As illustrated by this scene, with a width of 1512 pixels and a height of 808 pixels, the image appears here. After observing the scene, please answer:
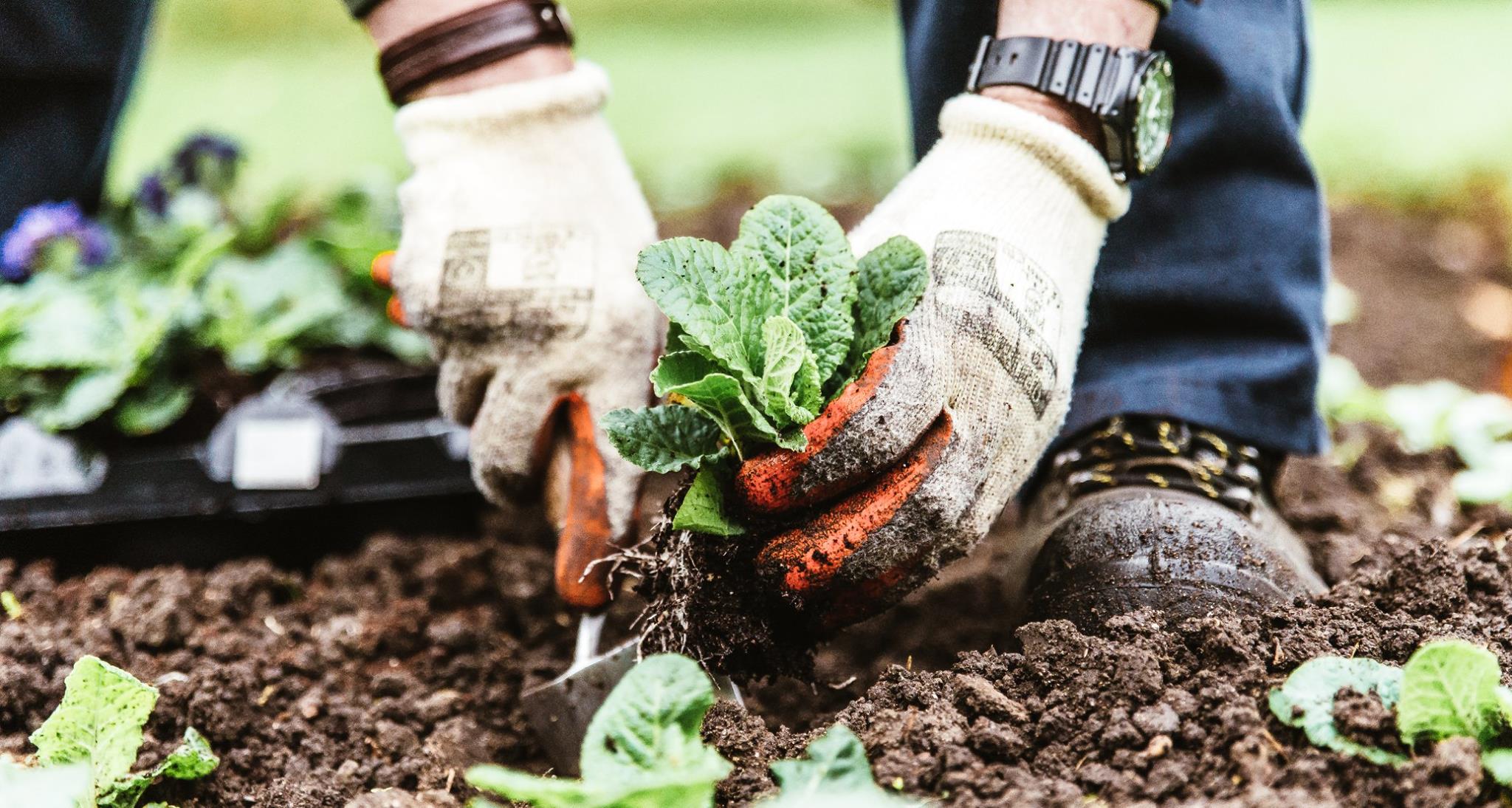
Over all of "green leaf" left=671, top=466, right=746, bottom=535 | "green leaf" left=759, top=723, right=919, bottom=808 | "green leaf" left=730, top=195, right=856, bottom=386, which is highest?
"green leaf" left=730, top=195, right=856, bottom=386

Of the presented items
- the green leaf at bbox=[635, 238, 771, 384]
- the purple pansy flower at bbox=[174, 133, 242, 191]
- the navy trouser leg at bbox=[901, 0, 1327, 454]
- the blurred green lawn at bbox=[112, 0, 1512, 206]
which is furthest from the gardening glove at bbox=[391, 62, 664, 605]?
the blurred green lawn at bbox=[112, 0, 1512, 206]

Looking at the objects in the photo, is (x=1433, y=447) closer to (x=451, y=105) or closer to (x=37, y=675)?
(x=451, y=105)

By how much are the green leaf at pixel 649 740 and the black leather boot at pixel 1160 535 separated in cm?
61

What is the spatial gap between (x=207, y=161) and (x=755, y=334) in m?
2.17

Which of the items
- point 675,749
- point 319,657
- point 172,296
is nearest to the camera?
point 675,749

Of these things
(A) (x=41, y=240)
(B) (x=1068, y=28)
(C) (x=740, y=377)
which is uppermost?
(B) (x=1068, y=28)

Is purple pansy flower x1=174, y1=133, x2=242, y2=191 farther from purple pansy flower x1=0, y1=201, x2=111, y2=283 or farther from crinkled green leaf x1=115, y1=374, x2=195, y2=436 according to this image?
crinkled green leaf x1=115, y1=374, x2=195, y2=436

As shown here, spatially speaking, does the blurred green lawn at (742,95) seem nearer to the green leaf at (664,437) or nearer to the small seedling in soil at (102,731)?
the small seedling in soil at (102,731)

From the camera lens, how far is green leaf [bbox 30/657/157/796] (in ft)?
4.11

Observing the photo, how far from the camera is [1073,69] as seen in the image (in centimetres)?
143

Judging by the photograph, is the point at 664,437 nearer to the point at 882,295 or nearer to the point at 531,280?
the point at 882,295

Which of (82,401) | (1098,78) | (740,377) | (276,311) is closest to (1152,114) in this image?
(1098,78)

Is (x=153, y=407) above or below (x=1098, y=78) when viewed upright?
below

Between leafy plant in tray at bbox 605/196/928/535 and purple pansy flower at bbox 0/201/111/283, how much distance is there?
1.80 meters
